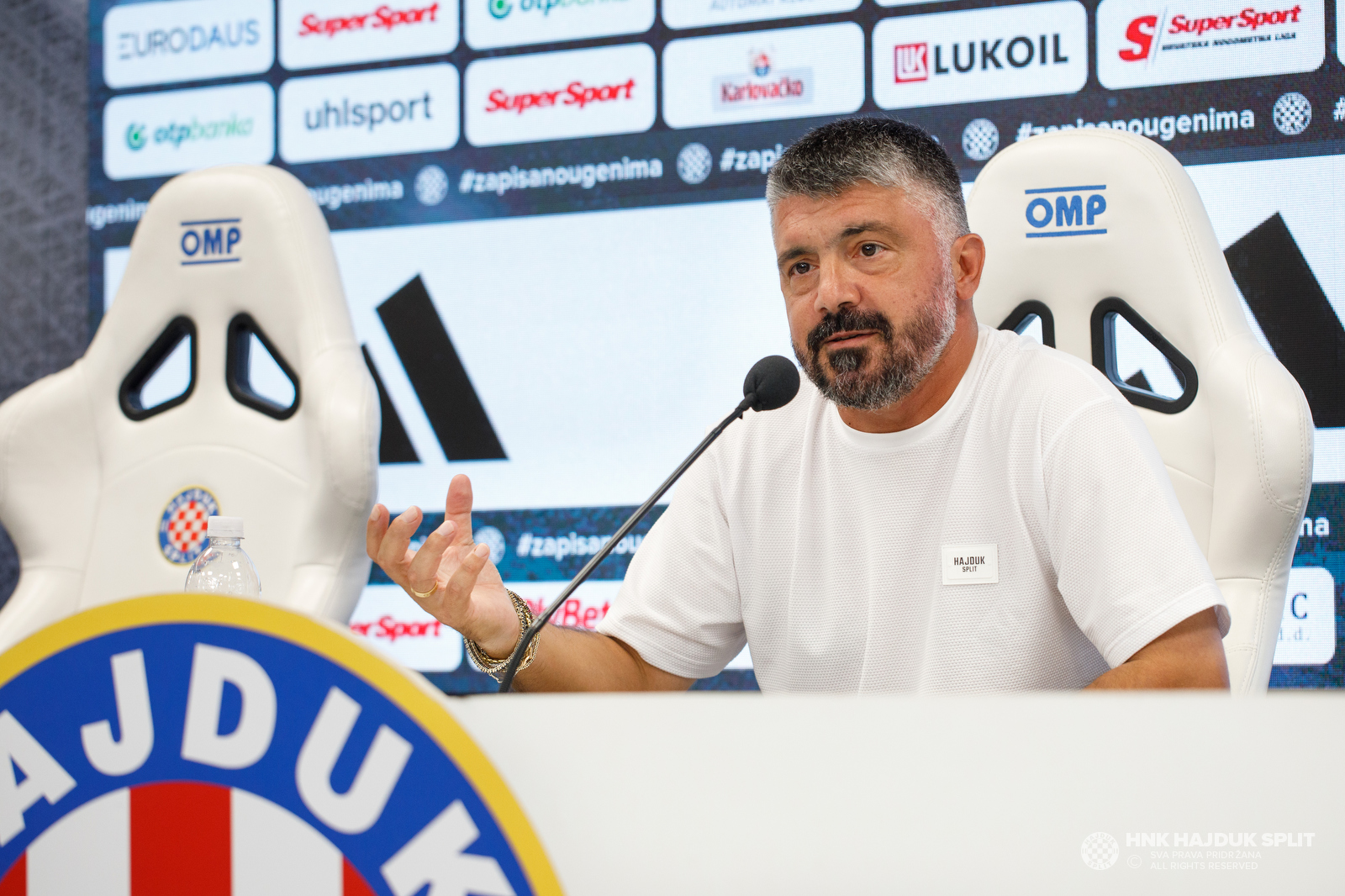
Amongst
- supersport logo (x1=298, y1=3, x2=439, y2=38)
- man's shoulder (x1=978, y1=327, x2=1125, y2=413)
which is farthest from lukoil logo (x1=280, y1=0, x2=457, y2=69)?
man's shoulder (x1=978, y1=327, x2=1125, y2=413)

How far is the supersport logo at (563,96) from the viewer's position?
2758mm

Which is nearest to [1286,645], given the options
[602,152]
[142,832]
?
[602,152]

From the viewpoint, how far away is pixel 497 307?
2.79 metres

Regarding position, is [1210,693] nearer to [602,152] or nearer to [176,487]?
[176,487]

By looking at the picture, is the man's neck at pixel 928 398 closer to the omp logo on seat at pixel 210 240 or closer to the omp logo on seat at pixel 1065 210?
the omp logo on seat at pixel 1065 210

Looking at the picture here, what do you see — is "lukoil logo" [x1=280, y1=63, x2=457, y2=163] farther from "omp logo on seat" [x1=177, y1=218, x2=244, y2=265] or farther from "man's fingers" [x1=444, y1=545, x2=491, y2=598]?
"man's fingers" [x1=444, y1=545, x2=491, y2=598]

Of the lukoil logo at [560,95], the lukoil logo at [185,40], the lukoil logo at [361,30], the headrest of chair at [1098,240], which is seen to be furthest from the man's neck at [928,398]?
the lukoil logo at [185,40]

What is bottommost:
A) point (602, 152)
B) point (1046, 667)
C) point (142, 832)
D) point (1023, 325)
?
point (1046, 667)

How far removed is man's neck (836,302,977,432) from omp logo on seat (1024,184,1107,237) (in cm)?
29

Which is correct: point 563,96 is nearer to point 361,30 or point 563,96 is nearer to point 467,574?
point 361,30

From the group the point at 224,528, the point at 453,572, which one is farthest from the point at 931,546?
the point at 224,528

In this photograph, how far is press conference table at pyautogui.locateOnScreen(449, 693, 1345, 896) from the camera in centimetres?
46

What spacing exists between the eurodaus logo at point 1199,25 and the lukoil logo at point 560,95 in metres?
1.07

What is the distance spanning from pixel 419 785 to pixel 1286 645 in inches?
91.8
